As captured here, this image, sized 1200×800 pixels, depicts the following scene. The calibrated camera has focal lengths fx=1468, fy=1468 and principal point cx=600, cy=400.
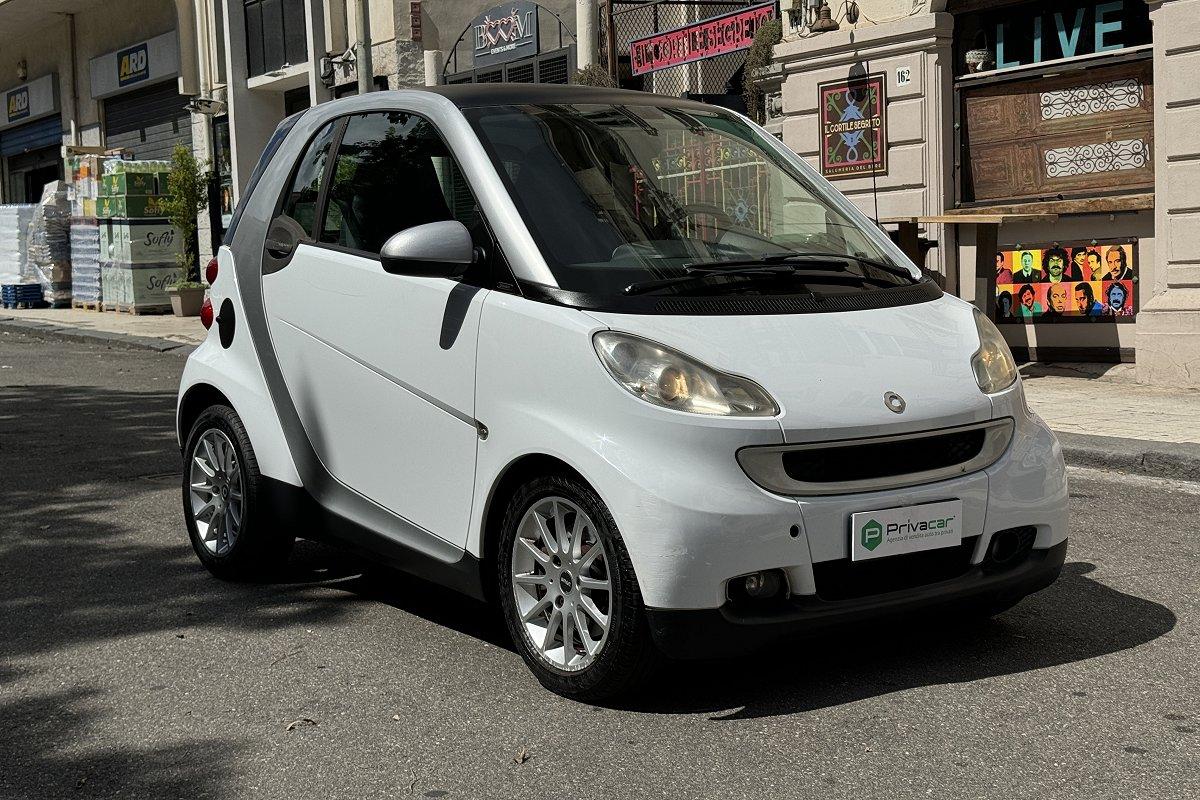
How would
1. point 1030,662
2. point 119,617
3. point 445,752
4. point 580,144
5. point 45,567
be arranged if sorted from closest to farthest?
point 445,752 < point 1030,662 < point 580,144 < point 119,617 < point 45,567

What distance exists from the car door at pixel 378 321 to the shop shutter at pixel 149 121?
75.5ft

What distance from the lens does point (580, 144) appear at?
4465 mm

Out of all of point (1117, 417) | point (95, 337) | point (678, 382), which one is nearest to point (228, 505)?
point (678, 382)

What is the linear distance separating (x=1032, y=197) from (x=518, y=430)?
9919mm

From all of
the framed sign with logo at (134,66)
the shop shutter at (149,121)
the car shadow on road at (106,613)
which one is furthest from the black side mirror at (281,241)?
the framed sign with logo at (134,66)

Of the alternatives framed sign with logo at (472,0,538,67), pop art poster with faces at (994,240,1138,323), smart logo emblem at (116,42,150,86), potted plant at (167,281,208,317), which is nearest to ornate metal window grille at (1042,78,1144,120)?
pop art poster with faces at (994,240,1138,323)

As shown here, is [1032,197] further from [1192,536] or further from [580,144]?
[580,144]

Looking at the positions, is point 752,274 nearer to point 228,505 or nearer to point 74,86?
point 228,505

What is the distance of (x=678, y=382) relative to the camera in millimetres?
3676

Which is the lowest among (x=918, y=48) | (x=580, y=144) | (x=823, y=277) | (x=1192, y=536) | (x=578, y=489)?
(x=1192, y=536)

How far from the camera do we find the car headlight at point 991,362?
13.2 feet

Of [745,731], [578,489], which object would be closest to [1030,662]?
[745,731]

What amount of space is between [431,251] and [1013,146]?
9962 mm

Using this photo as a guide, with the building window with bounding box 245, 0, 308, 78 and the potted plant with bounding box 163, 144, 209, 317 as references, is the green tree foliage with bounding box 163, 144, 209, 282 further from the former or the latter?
the building window with bounding box 245, 0, 308, 78
